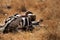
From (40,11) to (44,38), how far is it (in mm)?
3920

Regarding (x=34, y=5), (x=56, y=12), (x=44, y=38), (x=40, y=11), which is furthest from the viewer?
(x=34, y=5)

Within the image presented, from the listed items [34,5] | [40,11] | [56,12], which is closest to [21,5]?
[34,5]

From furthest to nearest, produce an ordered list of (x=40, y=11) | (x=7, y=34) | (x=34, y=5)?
1. (x=34, y=5)
2. (x=40, y=11)
3. (x=7, y=34)

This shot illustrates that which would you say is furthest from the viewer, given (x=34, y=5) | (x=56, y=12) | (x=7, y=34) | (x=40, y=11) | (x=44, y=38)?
(x=34, y=5)

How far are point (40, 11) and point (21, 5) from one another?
1.41m

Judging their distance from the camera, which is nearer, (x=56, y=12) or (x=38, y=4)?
(x=56, y=12)

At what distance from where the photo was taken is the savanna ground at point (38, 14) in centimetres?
805

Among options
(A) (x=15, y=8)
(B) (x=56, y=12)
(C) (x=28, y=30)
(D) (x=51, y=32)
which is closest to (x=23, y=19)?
(C) (x=28, y=30)

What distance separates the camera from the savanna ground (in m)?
8.05

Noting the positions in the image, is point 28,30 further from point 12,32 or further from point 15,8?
point 15,8

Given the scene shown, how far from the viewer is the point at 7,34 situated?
8.39 meters

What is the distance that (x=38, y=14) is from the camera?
36.6ft

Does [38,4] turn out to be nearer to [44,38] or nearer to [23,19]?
[23,19]

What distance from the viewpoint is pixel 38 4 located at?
12695mm
